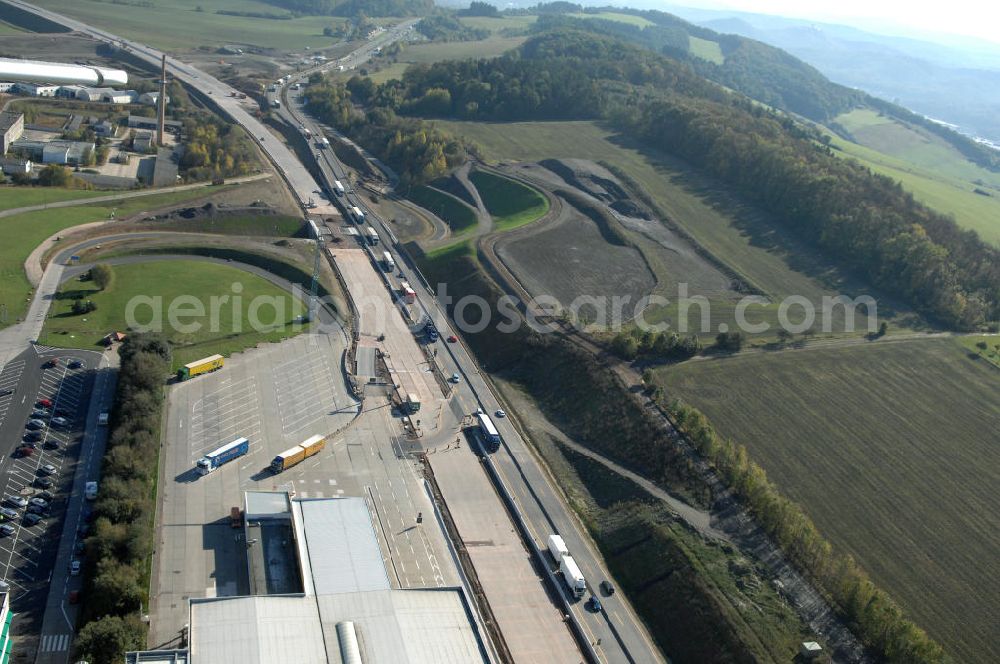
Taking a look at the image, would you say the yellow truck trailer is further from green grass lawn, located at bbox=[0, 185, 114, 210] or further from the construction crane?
the construction crane

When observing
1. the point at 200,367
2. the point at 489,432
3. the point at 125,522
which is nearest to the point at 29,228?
the point at 200,367

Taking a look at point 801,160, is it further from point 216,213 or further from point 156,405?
point 156,405

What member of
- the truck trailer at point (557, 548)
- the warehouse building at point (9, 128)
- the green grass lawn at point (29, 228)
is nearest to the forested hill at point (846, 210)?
the green grass lawn at point (29, 228)

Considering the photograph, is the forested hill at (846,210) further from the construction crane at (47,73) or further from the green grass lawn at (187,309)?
the green grass lawn at (187,309)

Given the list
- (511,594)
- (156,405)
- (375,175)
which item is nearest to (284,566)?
(511,594)

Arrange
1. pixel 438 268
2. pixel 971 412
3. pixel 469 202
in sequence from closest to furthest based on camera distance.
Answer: pixel 971 412 < pixel 438 268 < pixel 469 202

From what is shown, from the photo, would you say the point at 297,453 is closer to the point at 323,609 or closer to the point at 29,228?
the point at 323,609
